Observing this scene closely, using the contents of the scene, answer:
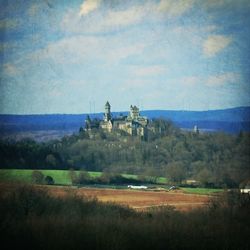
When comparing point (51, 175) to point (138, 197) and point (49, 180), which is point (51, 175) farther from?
point (138, 197)

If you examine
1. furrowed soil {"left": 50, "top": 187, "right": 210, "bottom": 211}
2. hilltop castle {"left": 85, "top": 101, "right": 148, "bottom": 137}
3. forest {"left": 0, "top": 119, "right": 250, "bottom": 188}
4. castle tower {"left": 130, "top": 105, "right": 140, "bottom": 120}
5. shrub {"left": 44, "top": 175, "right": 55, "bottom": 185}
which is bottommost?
furrowed soil {"left": 50, "top": 187, "right": 210, "bottom": 211}

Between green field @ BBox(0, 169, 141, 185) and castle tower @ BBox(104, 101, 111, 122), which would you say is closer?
green field @ BBox(0, 169, 141, 185)

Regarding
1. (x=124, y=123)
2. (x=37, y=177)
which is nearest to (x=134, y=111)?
(x=124, y=123)

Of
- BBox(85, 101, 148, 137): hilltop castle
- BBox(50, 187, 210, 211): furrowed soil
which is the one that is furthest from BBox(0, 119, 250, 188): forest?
BBox(50, 187, 210, 211): furrowed soil

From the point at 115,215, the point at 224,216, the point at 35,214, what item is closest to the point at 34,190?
the point at 35,214

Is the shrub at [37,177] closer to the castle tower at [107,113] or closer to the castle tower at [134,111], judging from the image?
the castle tower at [107,113]

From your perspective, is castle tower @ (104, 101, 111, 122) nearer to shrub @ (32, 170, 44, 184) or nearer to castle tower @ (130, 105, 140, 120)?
castle tower @ (130, 105, 140, 120)
